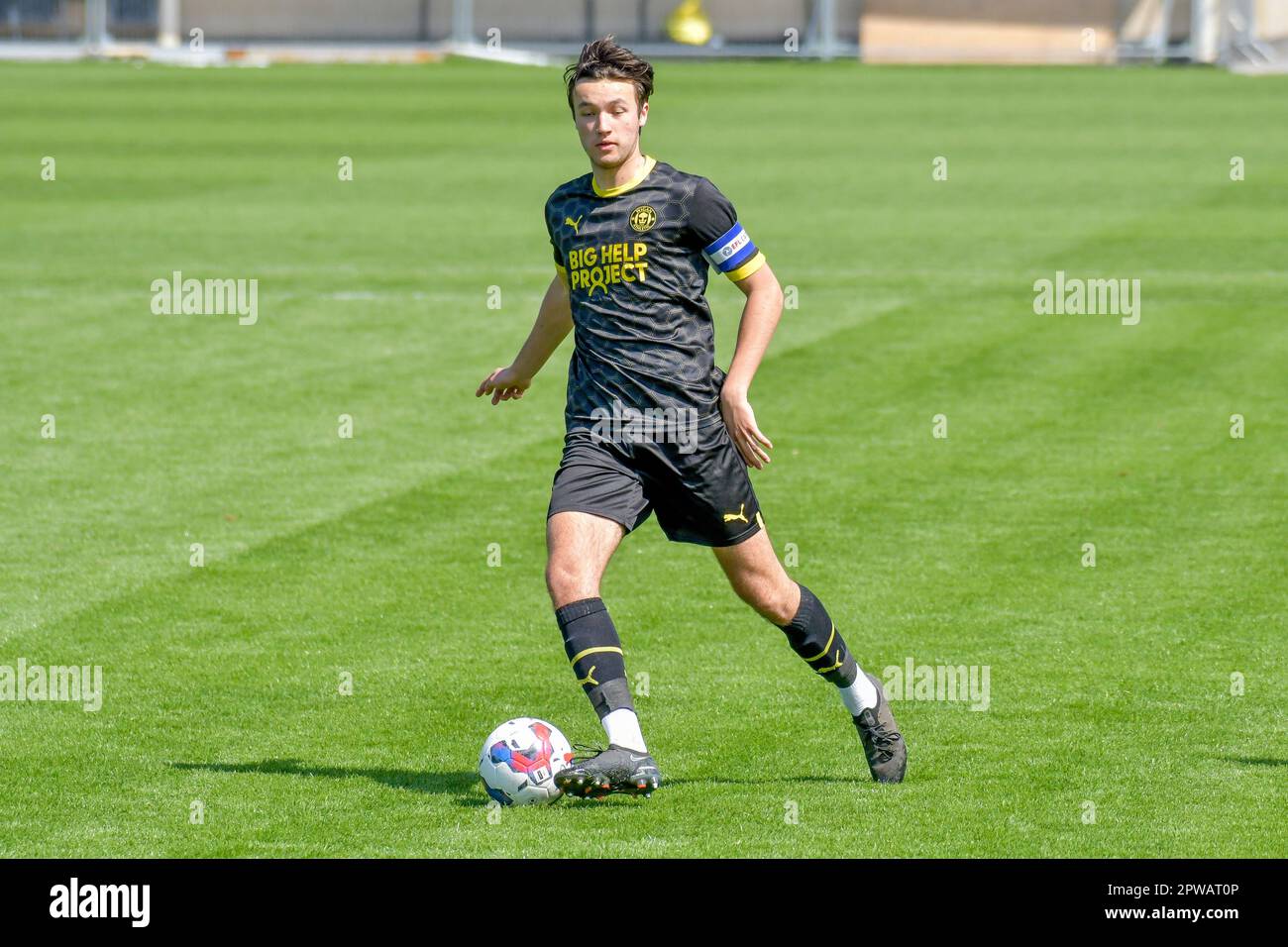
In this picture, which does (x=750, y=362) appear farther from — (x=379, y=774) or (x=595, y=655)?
(x=379, y=774)

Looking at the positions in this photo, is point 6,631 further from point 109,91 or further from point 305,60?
point 305,60

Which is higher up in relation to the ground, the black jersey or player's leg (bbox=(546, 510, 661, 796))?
the black jersey

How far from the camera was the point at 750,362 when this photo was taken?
7102 millimetres

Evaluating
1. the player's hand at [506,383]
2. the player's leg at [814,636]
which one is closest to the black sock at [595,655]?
the player's leg at [814,636]

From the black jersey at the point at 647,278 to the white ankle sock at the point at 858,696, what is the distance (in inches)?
45.4

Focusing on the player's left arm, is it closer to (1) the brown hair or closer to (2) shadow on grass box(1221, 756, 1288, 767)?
(1) the brown hair

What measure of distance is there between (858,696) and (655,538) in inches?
173

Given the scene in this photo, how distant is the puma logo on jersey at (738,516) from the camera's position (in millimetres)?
7195

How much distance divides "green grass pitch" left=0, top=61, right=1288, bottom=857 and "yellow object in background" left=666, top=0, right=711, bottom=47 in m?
29.2

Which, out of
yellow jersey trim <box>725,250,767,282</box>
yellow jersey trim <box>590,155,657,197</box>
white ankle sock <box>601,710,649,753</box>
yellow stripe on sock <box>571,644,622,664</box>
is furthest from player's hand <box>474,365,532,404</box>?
white ankle sock <box>601,710,649,753</box>

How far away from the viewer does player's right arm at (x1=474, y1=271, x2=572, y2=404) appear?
761 cm

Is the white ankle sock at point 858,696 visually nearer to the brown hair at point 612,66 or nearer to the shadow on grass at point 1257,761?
the shadow on grass at point 1257,761

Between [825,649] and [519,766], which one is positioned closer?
[519,766]

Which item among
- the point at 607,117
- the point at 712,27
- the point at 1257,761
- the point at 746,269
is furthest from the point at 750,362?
the point at 712,27
